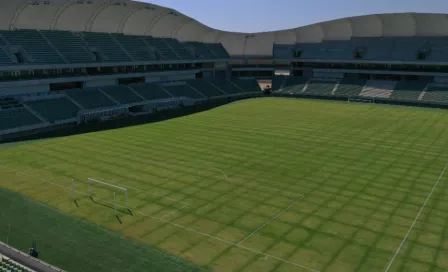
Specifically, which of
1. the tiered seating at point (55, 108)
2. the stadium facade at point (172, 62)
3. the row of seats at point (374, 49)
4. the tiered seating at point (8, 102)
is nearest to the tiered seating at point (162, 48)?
the stadium facade at point (172, 62)

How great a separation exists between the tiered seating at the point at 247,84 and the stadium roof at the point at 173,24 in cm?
940

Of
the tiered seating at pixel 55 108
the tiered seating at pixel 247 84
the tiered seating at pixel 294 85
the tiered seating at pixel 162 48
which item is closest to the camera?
the tiered seating at pixel 55 108

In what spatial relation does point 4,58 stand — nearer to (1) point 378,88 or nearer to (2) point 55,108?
(2) point 55,108

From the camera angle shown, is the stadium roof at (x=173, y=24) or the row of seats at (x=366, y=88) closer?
the row of seats at (x=366, y=88)

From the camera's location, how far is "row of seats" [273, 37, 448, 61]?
69.5m

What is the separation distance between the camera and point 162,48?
7044 cm

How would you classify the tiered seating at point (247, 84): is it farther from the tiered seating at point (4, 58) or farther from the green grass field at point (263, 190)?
the tiered seating at point (4, 58)

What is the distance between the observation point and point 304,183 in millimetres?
25391

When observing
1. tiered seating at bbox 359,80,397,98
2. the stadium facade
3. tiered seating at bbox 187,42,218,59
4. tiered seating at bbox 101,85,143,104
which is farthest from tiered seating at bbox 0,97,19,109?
tiered seating at bbox 359,80,397,98

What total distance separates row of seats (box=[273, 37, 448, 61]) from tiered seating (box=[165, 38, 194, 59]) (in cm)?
2137

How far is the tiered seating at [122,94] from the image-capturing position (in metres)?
56.0

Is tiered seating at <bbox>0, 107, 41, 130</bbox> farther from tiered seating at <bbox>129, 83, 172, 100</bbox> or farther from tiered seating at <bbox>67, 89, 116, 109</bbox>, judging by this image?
tiered seating at <bbox>129, 83, 172, 100</bbox>

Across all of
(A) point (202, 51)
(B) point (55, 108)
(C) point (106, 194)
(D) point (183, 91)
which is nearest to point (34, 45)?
(B) point (55, 108)

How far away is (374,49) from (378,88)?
30.5ft
